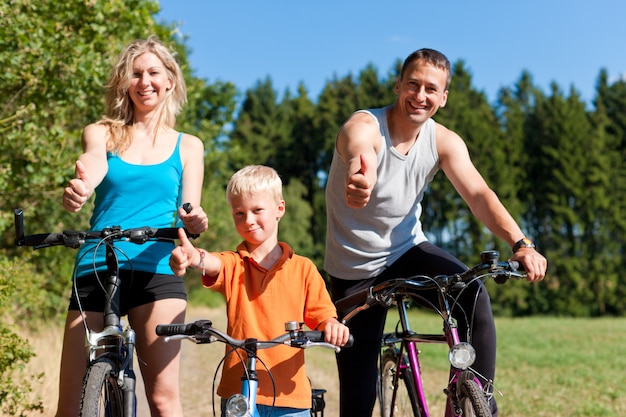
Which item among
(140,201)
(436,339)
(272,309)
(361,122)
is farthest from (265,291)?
(361,122)

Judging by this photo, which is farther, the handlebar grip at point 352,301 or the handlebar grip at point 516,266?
the handlebar grip at point 352,301

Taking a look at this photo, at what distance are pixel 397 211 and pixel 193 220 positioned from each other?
4.10 feet

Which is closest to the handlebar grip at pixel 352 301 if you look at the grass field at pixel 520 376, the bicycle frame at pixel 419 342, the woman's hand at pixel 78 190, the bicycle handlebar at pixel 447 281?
the bicycle handlebar at pixel 447 281

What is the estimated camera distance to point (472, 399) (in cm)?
295

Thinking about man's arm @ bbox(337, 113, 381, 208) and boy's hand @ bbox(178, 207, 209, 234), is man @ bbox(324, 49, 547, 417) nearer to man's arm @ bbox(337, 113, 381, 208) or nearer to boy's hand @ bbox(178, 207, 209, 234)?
man's arm @ bbox(337, 113, 381, 208)

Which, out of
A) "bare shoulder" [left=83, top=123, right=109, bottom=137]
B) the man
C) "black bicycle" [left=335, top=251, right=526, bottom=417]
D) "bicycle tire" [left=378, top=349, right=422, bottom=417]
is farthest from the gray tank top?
"bare shoulder" [left=83, top=123, right=109, bottom=137]

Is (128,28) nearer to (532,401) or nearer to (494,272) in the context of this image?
(532,401)

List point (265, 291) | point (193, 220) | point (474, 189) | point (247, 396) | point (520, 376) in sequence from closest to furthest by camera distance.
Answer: point (247, 396)
point (193, 220)
point (265, 291)
point (474, 189)
point (520, 376)

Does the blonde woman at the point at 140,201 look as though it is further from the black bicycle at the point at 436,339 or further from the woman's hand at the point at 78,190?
the black bicycle at the point at 436,339

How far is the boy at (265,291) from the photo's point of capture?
3.18 m

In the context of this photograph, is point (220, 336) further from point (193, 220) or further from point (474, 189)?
point (474, 189)

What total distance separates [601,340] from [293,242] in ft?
75.6

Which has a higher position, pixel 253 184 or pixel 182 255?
pixel 253 184

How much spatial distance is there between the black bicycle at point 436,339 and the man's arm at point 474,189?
31 centimetres
